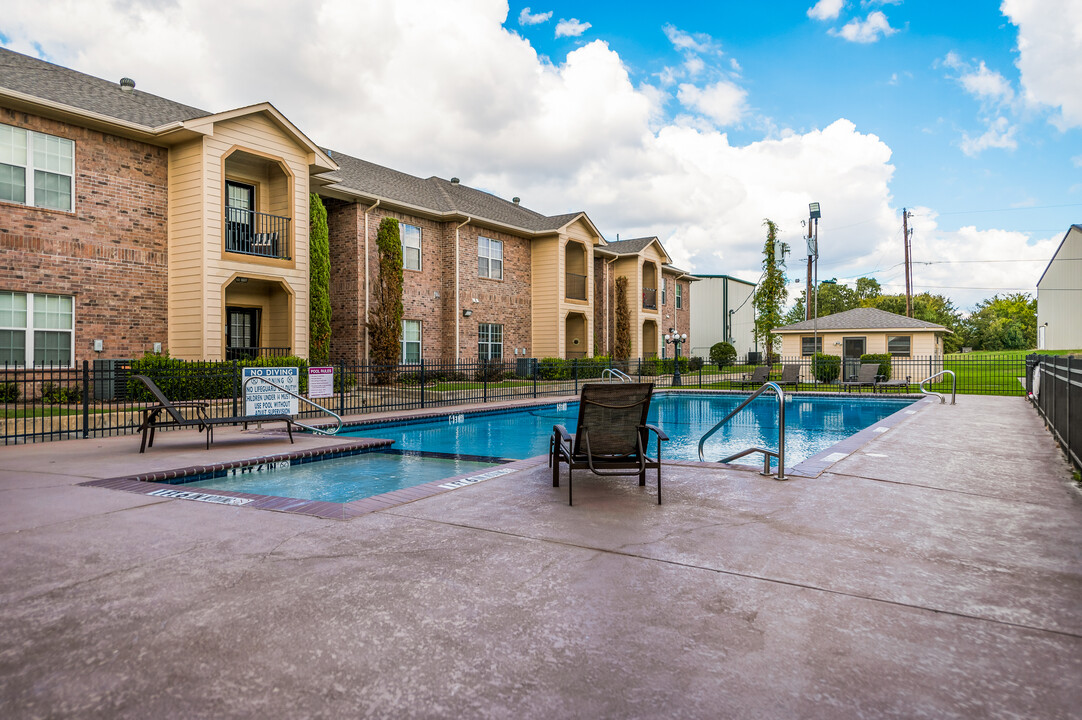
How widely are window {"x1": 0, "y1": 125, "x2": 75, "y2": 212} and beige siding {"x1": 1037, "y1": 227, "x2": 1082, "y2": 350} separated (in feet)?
135

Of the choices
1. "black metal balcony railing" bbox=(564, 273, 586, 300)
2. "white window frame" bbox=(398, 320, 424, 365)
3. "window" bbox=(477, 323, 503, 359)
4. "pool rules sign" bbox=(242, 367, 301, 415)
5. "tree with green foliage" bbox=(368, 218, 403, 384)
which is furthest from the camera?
"black metal balcony railing" bbox=(564, 273, 586, 300)

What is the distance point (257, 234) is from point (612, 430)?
583 inches

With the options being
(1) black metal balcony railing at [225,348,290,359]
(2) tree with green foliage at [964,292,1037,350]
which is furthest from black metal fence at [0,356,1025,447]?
(2) tree with green foliage at [964,292,1037,350]

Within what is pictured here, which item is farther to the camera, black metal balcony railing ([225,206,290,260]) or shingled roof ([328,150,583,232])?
shingled roof ([328,150,583,232])

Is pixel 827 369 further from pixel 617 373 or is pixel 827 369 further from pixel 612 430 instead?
pixel 612 430

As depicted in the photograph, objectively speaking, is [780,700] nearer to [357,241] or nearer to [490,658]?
[490,658]

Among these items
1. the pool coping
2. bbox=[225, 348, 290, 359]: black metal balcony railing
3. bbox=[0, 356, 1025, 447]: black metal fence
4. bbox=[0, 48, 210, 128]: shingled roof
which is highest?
bbox=[0, 48, 210, 128]: shingled roof

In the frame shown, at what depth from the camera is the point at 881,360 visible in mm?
25578

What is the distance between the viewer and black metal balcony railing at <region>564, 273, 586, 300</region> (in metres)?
27.9

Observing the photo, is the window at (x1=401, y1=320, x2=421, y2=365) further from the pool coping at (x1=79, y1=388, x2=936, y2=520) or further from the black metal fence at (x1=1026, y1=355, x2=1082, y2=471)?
the black metal fence at (x1=1026, y1=355, x2=1082, y2=471)

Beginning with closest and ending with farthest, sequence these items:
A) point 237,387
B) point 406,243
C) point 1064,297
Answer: point 237,387, point 406,243, point 1064,297

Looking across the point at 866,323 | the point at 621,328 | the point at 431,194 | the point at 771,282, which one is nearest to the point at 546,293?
the point at 621,328

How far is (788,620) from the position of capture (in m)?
2.78

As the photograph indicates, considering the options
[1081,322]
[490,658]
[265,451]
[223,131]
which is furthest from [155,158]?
[1081,322]
